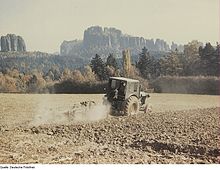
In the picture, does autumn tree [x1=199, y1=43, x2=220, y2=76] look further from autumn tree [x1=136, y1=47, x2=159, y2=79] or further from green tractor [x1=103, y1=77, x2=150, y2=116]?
green tractor [x1=103, y1=77, x2=150, y2=116]

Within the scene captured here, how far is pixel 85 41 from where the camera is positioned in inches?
178

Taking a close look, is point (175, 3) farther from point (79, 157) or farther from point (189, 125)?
point (79, 157)

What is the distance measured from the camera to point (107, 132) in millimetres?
4430

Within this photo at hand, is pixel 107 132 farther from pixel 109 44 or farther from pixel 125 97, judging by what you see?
pixel 125 97

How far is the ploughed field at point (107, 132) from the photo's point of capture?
4.02 meters

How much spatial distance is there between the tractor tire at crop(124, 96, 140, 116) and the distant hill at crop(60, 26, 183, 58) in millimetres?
744

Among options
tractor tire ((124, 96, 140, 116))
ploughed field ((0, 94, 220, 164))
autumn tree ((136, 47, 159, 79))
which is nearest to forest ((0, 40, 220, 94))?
autumn tree ((136, 47, 159, 79))

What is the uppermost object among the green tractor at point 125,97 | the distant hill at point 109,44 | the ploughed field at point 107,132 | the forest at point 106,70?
the distant hill at point 109,44

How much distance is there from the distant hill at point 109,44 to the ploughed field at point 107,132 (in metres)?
0.44

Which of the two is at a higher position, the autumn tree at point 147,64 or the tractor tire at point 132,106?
the autumn tree at point 147,64

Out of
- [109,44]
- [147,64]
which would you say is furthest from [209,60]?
[109,44]

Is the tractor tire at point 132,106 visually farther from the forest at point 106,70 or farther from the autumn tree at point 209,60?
the autumn tree at point 209,60

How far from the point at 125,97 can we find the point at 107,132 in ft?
Result: 2.96

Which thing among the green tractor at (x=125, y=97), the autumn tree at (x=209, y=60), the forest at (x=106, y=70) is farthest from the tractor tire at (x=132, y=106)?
the autumn tree at (x=209, y=60)
